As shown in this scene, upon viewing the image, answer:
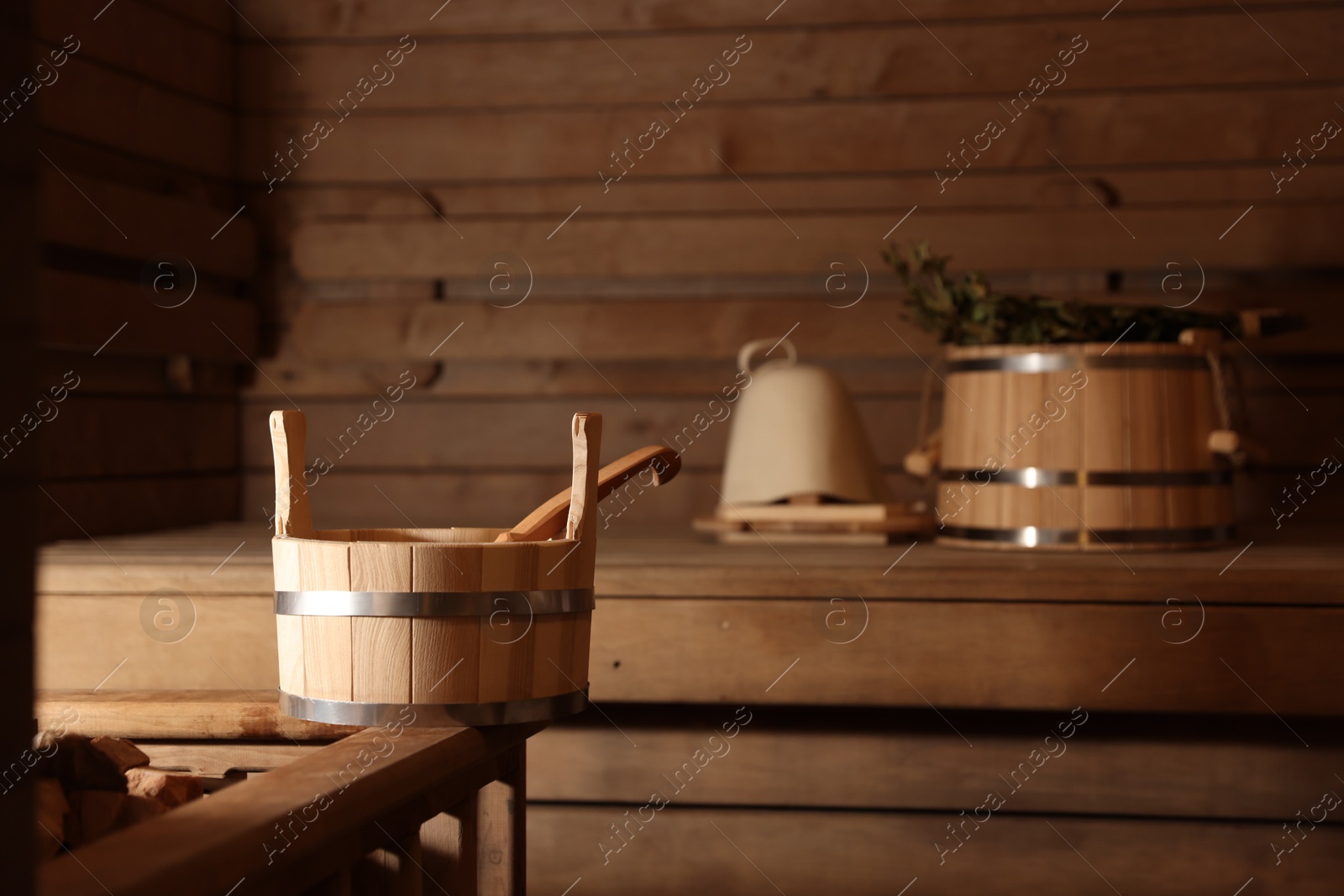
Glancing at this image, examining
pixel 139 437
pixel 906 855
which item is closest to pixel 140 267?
pixel 139 437

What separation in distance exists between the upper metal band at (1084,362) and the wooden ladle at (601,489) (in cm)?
85

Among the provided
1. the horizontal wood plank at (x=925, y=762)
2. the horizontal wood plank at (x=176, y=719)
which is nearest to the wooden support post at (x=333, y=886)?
the horizontal wood plank at (x=176, y=719)

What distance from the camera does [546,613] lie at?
3.91ft

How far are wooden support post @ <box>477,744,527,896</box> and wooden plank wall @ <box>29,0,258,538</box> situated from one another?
46.1 inches

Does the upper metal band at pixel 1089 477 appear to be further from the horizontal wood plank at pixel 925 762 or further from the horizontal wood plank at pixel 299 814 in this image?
the horizontal wood plank at pixel 299 814

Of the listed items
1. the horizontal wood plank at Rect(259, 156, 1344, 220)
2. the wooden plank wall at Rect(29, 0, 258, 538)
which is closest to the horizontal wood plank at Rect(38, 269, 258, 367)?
the wooden plank wall at Rect(29, 0, 258, 538)

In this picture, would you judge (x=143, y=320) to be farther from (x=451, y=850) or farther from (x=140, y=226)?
(x=451, y=850)

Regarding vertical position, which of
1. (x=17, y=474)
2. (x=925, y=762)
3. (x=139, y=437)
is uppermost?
(x=139, y=437)

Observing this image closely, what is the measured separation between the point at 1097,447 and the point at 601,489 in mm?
1018

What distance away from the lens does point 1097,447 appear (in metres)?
2.02

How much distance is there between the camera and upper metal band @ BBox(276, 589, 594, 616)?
114 centimetres

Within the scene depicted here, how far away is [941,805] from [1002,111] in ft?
4.86

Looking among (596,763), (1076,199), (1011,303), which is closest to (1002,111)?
(1076,199)

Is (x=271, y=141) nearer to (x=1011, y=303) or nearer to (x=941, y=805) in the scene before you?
(x=1011, y=303)
